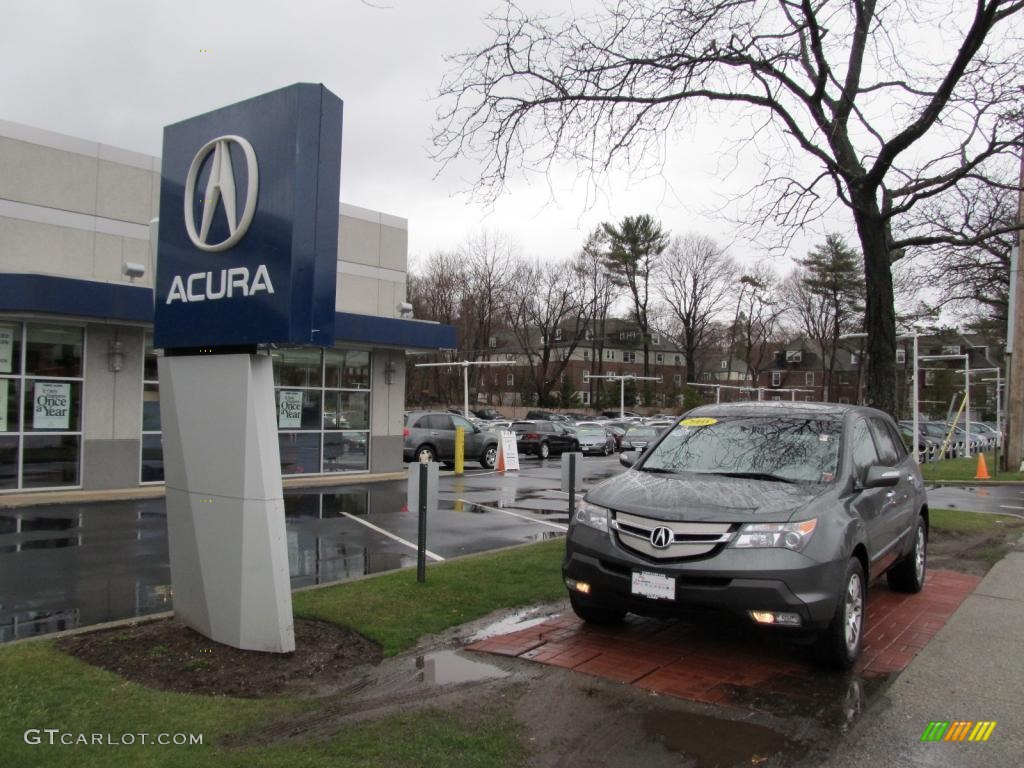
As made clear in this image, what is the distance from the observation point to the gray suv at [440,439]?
22.7 metres

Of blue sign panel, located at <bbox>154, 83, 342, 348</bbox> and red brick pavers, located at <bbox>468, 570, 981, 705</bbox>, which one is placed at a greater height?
blue sign panel, located at <bbox>154, 83, 342, 348</bbox>

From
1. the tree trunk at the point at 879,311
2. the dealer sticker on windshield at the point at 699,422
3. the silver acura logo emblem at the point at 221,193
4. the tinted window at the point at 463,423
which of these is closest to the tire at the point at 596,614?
the dealer sticker on windshield at the point at 699,422

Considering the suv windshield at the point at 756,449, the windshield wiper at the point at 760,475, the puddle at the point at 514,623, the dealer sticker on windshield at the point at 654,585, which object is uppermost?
the suv windshield at the point at 756,449

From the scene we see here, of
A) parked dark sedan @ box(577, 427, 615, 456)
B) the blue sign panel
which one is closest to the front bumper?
the blue sign panel

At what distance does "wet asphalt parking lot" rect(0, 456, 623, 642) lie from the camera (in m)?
6.82

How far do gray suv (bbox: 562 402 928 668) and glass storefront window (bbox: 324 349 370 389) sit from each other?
1252 cm

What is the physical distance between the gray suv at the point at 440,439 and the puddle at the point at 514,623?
16.1 meters

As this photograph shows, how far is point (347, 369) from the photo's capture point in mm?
18250

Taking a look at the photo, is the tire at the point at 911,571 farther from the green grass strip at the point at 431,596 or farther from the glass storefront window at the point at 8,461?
the glass storefront window at the point at 8,461

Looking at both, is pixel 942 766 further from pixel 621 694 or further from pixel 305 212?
pixel 305 212

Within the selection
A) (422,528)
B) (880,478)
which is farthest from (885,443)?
(422,528)

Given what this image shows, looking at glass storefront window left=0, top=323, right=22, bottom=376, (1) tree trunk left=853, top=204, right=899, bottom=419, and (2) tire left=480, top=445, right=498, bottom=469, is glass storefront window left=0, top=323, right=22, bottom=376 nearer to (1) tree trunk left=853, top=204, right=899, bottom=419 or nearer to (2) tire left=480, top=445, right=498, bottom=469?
(2) tire left=480, top=445, right=498, bottom=469

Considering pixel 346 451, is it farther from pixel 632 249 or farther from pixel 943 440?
pixel 632 249

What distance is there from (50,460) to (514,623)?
11157 mm
